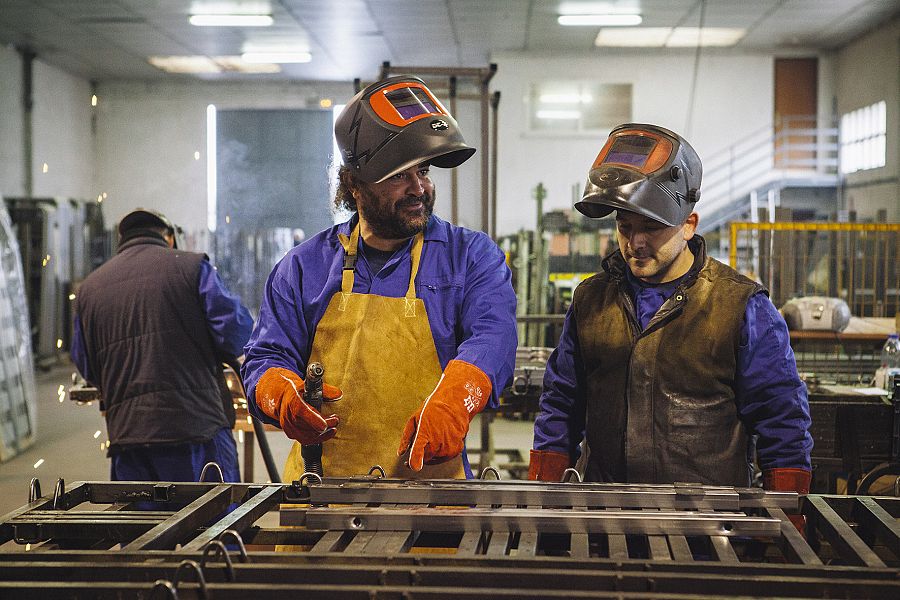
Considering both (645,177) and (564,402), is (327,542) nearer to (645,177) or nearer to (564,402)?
(564,402)

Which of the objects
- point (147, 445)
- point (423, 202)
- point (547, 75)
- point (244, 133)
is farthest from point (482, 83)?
point (547, 75)

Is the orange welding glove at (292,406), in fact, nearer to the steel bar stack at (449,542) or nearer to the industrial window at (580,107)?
the steel bar stack at (449,542)

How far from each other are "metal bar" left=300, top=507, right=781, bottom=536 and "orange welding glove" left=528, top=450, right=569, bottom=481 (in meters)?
0.75

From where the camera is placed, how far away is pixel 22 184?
1331 centimetres

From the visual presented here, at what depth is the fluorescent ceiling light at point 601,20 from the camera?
39.3 feet

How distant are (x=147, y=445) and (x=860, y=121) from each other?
1289 cm

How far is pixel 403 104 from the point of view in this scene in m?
2.20

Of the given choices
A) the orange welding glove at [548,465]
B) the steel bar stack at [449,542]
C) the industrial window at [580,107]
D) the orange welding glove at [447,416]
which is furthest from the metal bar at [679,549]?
the industrial window at [580,107]

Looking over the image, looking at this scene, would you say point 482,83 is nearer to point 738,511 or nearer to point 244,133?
point 244,133

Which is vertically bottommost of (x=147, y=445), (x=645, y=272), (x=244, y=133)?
→ (x=147, y=445)

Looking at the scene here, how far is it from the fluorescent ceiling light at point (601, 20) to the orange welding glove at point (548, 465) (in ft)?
34.6

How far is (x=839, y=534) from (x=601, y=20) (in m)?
11.5

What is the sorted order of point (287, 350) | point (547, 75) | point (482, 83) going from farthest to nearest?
1. point (547, 75)
2. point (482, 83)
3. point (287, 350)

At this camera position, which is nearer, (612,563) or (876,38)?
(612,563)
